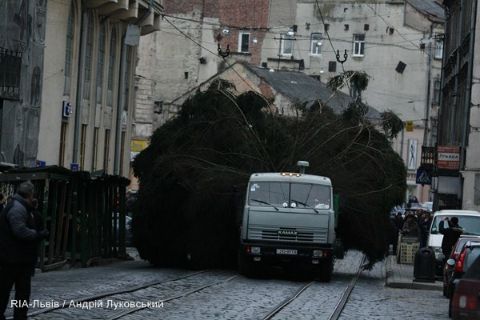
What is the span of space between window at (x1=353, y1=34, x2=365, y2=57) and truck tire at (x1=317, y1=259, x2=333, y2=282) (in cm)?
6349

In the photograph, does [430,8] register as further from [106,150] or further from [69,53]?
[69,53]

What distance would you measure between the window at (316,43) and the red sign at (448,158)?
45.7 meters

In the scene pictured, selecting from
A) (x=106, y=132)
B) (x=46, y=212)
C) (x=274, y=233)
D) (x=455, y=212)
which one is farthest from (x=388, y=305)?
(x=106, y=132)

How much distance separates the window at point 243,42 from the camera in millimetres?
92375

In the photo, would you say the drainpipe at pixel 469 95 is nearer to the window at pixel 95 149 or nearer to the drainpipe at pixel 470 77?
the drainpipe at pixel 470 77

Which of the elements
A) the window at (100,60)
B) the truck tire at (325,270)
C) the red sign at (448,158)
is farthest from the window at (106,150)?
the truck tire at (325,270)

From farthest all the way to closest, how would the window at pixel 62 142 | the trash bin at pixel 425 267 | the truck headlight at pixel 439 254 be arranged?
the window at pixel 62 142, the truck headlight at pixel 439 254, the trash bin at pixel 425 267

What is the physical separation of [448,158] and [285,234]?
64.7ft

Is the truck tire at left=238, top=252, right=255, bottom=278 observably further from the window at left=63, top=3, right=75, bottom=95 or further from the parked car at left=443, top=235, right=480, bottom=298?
the window at left=63, top=3, right=75, bottom=95

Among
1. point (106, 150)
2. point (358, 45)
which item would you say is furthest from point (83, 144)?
point (358, 45)

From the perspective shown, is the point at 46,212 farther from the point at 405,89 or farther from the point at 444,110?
the point at 405,89

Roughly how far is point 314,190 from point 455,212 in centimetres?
803

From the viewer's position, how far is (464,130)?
5078cm

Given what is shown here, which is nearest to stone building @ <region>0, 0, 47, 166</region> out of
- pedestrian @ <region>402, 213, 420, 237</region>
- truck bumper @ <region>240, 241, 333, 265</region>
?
truck bumper @ <region>240, 241, 333, 265</region>
